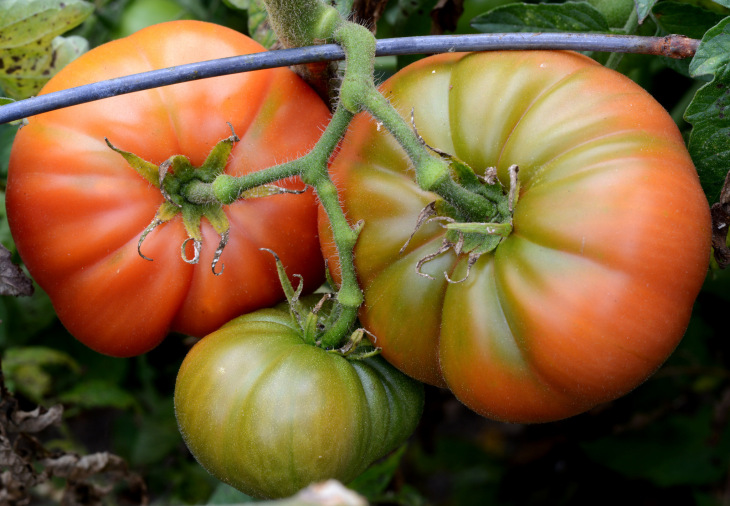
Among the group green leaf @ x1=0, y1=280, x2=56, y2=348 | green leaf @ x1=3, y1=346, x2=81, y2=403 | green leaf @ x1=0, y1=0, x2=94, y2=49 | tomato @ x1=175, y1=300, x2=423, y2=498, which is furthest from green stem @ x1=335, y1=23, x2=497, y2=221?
green leaf @ x1=3, y1=346, x2=81, y2=403

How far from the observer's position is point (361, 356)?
928mm

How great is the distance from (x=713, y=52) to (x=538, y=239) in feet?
1.19

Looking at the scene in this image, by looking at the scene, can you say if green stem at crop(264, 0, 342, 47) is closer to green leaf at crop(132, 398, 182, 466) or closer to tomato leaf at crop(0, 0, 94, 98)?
tomato leaf at crop(0, 0, 94, 98)

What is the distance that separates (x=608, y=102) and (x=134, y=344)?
735mm

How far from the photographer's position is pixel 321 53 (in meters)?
0.93

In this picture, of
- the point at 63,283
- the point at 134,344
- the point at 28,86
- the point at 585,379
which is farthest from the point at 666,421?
the point at 28,86

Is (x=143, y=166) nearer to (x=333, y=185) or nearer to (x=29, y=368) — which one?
(x=333, y=185)

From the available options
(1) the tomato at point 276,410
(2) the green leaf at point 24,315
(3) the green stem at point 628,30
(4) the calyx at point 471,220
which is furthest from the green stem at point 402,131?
(2) the green leaf at point 24,315

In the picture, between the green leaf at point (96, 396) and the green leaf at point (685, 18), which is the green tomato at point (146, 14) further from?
the green leaf at point (685, 18)

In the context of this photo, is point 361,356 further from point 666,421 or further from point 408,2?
point 666,421

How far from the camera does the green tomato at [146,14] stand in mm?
1344

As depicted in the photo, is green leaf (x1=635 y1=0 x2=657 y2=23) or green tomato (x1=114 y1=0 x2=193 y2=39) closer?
green leaf (x1=635 y1=0 x2=657 y2=23)

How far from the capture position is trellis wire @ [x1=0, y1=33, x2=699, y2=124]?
0.88 meters

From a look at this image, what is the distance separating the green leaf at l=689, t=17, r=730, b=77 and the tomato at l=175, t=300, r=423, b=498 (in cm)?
59
